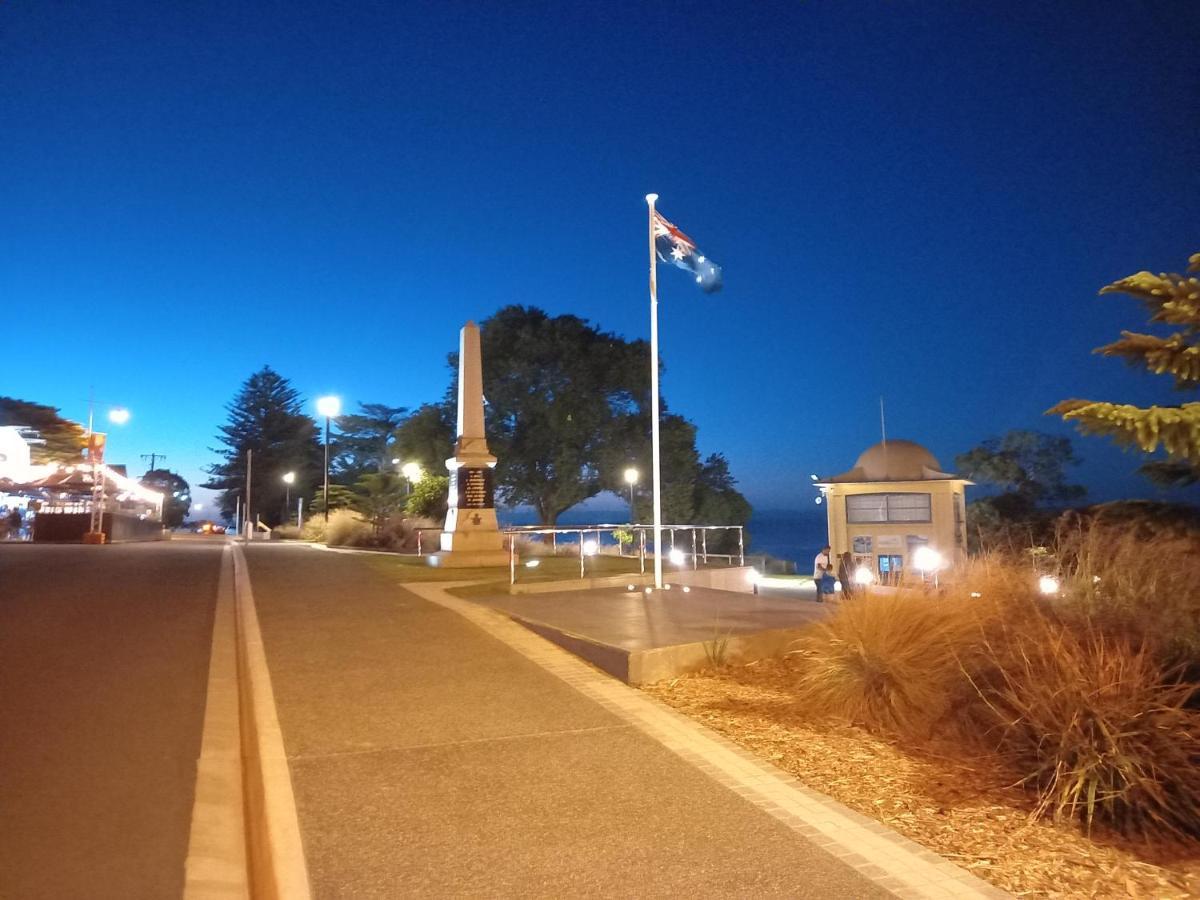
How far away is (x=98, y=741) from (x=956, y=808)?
618cm

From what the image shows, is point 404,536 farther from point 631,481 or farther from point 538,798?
point 538,798

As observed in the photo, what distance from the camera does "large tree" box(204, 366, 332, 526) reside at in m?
86.6

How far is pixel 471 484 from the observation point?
24.0 meters

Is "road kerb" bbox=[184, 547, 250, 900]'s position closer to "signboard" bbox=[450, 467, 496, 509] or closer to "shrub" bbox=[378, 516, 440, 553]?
"signboard" bbox=[450, 467, 496, 509]

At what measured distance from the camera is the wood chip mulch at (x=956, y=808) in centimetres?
459

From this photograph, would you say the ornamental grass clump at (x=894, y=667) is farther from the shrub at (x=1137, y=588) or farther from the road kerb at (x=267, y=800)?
the road kerb at (x=267, y=800)

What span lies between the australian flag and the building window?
863 inches

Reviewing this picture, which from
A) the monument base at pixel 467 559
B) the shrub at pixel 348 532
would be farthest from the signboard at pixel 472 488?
the shrub at pixel 348 532

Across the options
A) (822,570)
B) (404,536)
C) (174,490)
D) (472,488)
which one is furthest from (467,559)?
(174,490)

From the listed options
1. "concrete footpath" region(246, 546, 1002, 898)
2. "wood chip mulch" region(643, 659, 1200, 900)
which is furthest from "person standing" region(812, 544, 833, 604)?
"wood chip mulch" region(643, 659, 1200, 900)

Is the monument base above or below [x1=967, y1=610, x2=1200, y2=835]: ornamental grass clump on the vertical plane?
above

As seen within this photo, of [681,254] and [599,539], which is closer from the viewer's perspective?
[681,254]

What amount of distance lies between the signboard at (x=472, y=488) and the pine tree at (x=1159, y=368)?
1779 centimetres

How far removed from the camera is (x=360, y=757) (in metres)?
6.41
